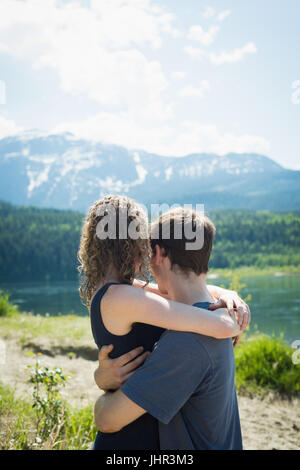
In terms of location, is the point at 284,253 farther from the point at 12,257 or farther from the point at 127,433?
the point at 127,433

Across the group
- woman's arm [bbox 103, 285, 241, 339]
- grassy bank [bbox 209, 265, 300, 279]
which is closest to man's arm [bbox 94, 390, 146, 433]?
woman's arm [bbox 103, 285, 241, 339]

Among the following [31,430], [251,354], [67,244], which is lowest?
[67,244]

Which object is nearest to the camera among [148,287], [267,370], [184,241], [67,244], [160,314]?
[160,314]

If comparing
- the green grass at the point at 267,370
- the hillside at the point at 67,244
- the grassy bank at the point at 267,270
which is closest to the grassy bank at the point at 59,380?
the green grass at the point at 267,370

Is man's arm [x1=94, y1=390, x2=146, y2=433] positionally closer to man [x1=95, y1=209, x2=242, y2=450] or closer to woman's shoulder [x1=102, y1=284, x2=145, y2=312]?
man [x1=95, y1=209, x2=242, y2=450]

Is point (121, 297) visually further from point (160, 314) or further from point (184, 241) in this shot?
point (184, 241)

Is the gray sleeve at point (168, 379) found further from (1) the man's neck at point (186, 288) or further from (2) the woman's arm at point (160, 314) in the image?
(1) the man's neck at point (186, 288)

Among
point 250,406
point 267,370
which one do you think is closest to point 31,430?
point 250,406

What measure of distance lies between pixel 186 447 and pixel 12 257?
64833mm

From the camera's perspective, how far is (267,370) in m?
6.02

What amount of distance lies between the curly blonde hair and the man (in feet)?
0.24

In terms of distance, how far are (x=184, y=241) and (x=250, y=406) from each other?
4374 mm

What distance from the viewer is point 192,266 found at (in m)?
1.79

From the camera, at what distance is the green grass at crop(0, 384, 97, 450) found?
3132mm
